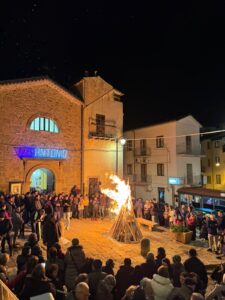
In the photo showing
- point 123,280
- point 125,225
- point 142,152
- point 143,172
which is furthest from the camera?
point 143,172

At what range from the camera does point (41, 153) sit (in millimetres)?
18844

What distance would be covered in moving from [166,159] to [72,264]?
2556 cm

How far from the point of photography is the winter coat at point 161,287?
511 cm

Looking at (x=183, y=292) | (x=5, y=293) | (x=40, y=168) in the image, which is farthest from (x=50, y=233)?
(x=40, y=168)

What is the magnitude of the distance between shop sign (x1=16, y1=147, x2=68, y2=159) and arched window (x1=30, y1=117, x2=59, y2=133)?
1.52 meters

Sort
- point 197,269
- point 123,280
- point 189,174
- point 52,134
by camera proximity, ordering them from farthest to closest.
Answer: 1. point 189,174
2. point 52,134
3. point 197,269
4. point 123,280

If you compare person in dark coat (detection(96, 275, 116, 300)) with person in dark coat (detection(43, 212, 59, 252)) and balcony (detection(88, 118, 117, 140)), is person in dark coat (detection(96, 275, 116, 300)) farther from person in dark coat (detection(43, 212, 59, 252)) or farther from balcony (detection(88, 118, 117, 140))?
balcony (detection(88, 118, 117, 140))

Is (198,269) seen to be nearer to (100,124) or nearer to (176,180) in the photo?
(100,124)

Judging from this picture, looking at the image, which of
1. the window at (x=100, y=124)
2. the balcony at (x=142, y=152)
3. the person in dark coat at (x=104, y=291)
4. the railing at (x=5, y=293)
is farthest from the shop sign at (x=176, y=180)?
the railing at (x=5, y=293)

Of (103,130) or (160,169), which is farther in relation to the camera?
(160,169)

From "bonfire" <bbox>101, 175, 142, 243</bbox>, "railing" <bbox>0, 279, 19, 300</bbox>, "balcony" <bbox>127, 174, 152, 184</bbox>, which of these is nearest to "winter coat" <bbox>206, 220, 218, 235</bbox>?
"bonfire" <bbox>101, 175, 142, 243</bbox>

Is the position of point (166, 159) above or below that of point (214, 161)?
below

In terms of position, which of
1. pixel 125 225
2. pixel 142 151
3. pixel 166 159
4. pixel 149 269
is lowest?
pixel 125 225

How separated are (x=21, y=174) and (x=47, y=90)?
660 cm
